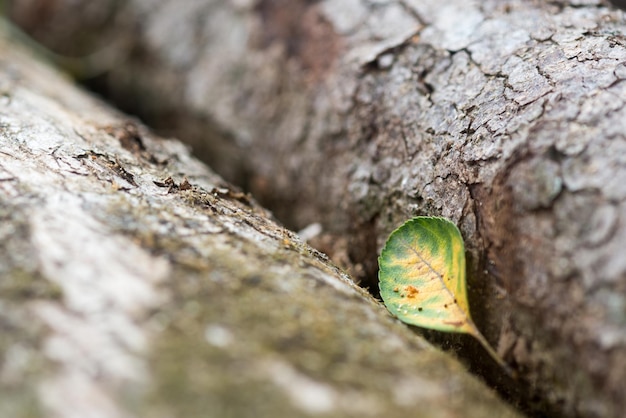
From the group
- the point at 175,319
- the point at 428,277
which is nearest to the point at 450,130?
the point at 428,277

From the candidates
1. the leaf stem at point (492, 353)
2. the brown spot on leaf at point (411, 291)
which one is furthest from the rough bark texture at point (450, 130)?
the brown spot on leaf at point (411, 291)

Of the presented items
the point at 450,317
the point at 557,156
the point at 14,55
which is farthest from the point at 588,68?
the point at 14,55

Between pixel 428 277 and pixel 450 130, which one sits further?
pixel 450 130

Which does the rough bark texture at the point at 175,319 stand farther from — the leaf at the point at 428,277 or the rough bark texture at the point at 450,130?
the rough bark texture at the point at 450,130

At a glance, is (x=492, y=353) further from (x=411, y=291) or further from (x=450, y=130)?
(x=450, y=130)

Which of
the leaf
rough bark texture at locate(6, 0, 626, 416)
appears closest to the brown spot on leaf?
the leaf

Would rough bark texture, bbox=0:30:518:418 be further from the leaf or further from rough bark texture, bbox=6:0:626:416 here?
rough bark texture, bbox=6:0:626:416

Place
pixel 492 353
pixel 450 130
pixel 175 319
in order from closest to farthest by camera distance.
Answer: pixel 175 319
pixel 492 353
pixel 450 130
